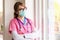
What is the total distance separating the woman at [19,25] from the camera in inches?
57.9

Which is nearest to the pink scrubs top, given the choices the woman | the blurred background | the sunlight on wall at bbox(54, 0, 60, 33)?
the woman

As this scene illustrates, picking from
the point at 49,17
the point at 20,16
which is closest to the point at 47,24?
the point at 49,17

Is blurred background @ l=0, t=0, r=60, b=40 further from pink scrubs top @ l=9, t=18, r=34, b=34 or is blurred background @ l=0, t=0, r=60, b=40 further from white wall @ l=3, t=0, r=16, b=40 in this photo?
pink scrubs top @ l=9, t=18, r=34, b=34

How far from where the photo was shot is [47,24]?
1.78 metres

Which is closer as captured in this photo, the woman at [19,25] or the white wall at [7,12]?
the woman at [19,25]

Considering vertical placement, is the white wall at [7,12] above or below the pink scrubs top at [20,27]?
above

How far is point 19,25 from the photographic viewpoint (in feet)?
5.02

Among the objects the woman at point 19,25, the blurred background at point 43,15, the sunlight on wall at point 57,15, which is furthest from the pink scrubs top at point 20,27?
the sunlight on wall at point 57,15

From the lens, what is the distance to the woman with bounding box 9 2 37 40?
1.47 metres

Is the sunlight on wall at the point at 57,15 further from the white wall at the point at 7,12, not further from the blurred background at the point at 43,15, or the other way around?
the white wall at the point at 7,12

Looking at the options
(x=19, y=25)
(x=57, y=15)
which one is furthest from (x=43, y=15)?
(x=19, y=25)

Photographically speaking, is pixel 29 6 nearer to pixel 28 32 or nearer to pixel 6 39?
pixel 28 32

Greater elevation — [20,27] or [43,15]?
[43,15]

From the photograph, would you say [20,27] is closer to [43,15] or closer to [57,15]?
[43,15]
